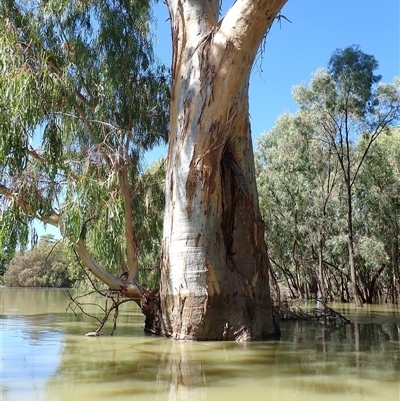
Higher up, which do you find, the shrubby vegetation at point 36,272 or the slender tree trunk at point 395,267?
the shrubby vegetation at point 36,272

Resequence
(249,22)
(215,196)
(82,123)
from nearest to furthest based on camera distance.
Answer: (249,22) → (215,196) → (82,123)

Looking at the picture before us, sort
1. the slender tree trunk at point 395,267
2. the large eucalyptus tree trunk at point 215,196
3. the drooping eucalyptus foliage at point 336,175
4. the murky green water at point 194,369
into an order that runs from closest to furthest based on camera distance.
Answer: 1. the murky green water at point 194,369
2. the large eucalyptus tree trunk at point 215,196
3. the drooping eucalyptus foliage at point 336,175
4. the slender tree trunk at point 395,267

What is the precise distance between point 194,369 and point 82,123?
567 cm

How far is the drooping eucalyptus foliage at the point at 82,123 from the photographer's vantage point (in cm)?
637

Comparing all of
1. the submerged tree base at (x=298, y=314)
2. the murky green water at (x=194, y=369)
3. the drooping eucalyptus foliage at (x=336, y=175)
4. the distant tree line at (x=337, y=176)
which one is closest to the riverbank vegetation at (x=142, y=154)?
the murky green water at (x=194, y=369)

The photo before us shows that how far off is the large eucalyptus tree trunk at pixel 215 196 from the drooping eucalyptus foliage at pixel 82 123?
94 cm

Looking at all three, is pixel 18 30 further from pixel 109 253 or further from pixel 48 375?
pixel 48 375

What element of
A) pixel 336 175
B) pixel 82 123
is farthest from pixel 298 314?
pixel 336 175

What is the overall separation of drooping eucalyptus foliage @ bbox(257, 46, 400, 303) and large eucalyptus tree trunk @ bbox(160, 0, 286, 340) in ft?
29.5

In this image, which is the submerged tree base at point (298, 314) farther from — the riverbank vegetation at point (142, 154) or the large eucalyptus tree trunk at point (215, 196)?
the large eucalyptus tree trunk at point (215, 196)

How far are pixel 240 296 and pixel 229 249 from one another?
67cm

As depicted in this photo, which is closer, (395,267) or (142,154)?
(142,154)

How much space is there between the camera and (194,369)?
145 inches

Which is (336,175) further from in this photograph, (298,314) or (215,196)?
(215,196)
